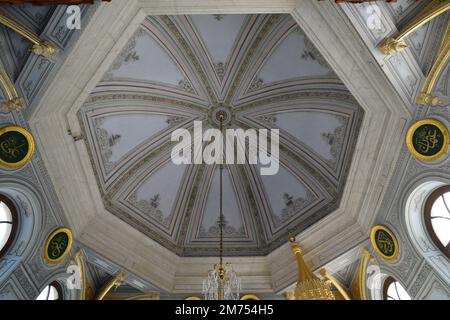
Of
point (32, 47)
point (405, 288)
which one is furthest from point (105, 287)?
point (405, 288)

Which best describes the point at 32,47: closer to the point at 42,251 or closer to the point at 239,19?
the point at 42,251

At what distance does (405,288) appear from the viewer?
6.89 meters

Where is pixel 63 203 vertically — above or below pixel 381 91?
below

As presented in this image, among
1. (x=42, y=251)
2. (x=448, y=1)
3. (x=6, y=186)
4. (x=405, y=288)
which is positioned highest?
(x=448, y=1)

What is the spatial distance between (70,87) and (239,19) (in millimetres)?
4065

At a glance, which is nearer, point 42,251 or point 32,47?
point 32,47

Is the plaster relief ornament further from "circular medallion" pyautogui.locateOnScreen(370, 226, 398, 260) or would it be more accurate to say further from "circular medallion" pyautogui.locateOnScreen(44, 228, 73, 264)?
"circular medallion" pyautogui.locateOnScreen(44, 228, 73, 264)

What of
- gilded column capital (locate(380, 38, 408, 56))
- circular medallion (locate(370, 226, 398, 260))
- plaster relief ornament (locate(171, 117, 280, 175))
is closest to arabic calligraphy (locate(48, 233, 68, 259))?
plaster relief ornament (locate(171, 117, 280, 175))

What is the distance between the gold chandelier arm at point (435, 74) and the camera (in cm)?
539

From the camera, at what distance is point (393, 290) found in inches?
300

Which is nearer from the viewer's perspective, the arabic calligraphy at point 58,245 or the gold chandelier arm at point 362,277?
the arabic calligraphy at point 58,245

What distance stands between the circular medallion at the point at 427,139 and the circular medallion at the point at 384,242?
169 centimetres

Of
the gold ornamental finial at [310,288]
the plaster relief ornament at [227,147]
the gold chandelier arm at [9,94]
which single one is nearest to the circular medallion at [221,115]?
the plaster relief ornament at [227,147]

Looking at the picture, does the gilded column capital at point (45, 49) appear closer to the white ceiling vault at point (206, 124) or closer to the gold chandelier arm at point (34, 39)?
the gold chandelier arm at point (34, 39)
